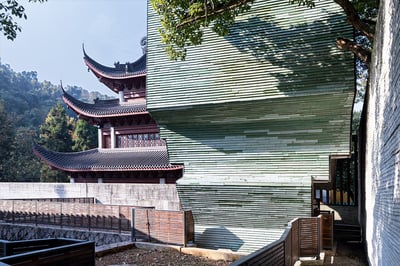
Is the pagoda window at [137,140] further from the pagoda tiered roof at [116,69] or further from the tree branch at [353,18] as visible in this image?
the tree branch at [353,18]

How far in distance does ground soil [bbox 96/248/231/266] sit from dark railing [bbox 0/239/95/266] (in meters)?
2.30

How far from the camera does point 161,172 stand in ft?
52.5

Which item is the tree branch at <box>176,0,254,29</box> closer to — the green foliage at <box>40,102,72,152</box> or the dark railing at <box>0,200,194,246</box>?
the dark railing at <box>0,200,194,246</box>

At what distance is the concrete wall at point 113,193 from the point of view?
1310 centimetres

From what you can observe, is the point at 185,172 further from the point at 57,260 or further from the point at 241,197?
the point at 57,260

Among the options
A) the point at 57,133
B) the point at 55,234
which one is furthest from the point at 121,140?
the point at 57,133

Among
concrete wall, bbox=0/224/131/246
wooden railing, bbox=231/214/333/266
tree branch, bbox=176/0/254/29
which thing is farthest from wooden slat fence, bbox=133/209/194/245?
tree branch, bbox=176/0/254/29

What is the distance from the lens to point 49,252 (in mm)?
4305

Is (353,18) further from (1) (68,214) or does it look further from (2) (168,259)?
(1) (68,214)

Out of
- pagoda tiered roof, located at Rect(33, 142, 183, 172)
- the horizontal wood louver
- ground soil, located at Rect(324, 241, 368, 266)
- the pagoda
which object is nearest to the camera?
the horizontal wood louver

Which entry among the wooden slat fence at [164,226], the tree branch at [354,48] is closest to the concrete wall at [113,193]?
the wooden slat fence at [164,226]

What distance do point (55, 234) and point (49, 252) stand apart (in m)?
8.69

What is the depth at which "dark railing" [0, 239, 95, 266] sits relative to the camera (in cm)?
402

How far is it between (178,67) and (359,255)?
23.5 ft
